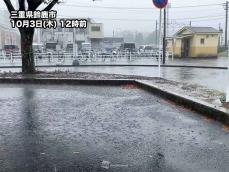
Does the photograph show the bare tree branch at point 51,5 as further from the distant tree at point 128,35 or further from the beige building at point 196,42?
the distant tree at point 128,35

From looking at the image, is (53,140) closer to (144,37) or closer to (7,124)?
(7,124)

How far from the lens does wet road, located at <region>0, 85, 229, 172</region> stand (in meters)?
4.08

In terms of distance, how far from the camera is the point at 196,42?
4003cm

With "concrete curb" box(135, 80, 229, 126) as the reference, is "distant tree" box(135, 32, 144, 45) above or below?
above

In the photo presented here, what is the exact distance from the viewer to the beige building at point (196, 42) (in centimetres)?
4009

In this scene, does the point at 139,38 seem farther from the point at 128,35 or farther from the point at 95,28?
the point at 95,28

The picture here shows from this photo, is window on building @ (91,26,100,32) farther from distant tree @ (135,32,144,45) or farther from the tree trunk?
the tree trunk

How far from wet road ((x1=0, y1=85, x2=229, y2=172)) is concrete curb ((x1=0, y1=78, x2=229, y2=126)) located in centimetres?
21

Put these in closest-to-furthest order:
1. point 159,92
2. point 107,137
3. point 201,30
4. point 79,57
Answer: point 107,137 → point 159,92 → point 79,57 → point 201,30

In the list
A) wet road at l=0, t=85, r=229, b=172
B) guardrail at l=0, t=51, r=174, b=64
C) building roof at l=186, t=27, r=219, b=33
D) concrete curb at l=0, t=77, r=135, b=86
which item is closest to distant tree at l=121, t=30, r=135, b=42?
building roof at l=186, t=27, r=219, b=33

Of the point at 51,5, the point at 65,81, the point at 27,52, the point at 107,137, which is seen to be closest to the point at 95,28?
the point at 51,5

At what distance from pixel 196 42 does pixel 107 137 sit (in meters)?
36.8

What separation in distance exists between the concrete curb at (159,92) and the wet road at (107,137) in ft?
0.69

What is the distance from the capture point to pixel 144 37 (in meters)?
135
